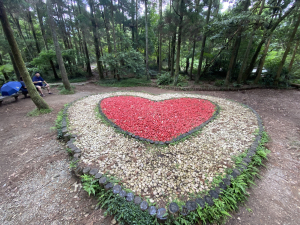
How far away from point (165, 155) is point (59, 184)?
Result: 217cm

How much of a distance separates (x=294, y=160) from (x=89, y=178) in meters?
4.41

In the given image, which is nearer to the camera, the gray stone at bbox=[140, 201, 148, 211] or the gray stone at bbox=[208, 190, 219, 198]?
the gray stone at bbox=[140, 201, 148, 211]

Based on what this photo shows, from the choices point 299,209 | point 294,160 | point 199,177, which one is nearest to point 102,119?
point 199,177

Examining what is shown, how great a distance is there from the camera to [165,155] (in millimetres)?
2824

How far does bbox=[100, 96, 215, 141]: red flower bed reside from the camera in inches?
143

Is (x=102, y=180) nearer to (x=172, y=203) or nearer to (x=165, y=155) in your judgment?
(x=172, y=203)

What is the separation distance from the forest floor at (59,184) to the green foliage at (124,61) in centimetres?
767

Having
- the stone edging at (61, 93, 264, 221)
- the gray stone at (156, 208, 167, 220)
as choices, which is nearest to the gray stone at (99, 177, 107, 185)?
the stone edging at (61, 93, 264, 221)

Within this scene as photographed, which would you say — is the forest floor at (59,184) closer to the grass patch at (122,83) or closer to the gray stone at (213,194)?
the gray stone at (213,194)

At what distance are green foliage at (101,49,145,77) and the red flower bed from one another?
573cm

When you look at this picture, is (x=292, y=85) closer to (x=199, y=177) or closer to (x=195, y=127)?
(x=195, y=127)

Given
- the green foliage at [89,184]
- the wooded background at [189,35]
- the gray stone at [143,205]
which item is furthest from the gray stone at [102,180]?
the wooded background at [189,35]

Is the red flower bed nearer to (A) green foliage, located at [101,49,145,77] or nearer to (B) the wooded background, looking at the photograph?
(B) the wooded background

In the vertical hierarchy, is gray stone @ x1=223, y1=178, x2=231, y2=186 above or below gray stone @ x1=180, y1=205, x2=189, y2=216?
above
